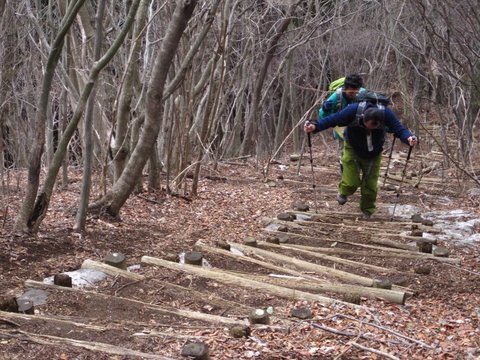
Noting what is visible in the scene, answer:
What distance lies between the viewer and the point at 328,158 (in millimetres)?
15914

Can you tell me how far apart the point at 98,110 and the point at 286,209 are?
10.5 feet

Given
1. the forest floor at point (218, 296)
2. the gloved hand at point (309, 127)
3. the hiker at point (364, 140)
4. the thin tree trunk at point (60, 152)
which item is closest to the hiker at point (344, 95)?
the hiker at point (364, 140)

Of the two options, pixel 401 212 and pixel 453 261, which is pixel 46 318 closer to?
pixel 453 261

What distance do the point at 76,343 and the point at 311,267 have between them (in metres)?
2.66

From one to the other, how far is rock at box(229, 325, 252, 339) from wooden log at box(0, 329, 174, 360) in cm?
56

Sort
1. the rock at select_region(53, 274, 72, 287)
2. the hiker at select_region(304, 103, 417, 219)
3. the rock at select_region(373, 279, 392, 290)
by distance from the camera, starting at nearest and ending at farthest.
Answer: the rock at select_region(53, 274, 72, 287), the rock at select_region(373, 279, 392, 290), the hiker at select_region(304, 103, 417, 219)

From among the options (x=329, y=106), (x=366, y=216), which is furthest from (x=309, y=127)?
(x=366, y=216)

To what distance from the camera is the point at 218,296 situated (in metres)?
4.79

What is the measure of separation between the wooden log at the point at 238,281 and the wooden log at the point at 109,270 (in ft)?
1.30

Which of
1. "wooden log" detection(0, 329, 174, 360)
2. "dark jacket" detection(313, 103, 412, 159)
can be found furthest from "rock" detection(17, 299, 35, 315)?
"dark jacket" detection(313, 103, 412, 159)

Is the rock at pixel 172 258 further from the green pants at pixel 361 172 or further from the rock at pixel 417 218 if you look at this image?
the rock at pixel 417 218

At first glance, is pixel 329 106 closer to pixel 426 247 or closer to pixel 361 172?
pixel 361 172

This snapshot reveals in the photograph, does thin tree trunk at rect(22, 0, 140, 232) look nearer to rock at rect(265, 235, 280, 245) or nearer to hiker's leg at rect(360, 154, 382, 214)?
rock at rect(265, 235, 280, 245)

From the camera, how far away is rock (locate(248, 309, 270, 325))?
4.04 metres
